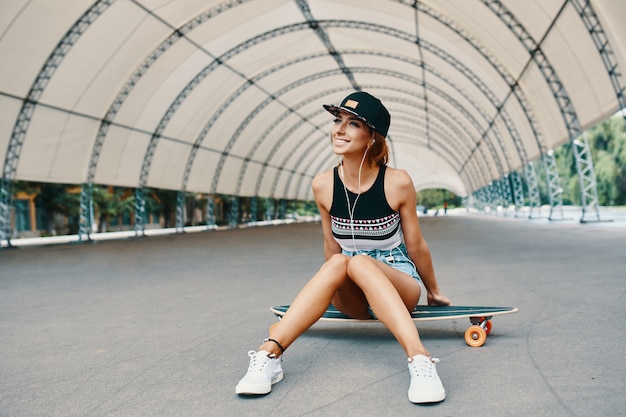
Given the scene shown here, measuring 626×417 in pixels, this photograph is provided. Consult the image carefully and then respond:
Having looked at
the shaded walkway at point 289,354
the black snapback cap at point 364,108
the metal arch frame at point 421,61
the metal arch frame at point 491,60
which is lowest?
the shaded walkway at point 289,354

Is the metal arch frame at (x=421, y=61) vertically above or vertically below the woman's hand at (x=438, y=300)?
above

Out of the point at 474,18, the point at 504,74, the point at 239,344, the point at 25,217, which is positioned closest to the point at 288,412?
the point at 239,344

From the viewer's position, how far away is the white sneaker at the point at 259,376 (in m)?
3.21

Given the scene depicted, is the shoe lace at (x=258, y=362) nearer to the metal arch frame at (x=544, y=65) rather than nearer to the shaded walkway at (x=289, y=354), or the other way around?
the shaded walkway at (x=289, y=354)

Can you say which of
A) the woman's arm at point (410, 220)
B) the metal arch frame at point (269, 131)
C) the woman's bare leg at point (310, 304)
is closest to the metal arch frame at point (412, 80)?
the metal arch frame at point (269, 131)

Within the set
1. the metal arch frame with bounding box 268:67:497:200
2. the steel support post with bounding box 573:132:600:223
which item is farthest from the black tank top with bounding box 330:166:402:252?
the metal arch frame with bounding box 268:67:497:200

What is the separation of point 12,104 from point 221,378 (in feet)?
66.4

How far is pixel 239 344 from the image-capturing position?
4590mm

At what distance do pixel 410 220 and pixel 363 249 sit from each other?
0.44 m

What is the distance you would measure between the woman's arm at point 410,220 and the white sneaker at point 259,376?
129 cm

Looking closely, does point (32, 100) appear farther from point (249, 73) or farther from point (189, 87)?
point (249, 73)

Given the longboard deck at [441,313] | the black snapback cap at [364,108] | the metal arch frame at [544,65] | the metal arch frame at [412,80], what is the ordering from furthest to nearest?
the metal arch frame at [412,80] → the metal arch frame at [544,65] → the longboard deck at [441,313] → the black snapback cap at [364,108]

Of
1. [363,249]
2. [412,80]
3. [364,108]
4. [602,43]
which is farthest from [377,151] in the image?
[412,80]

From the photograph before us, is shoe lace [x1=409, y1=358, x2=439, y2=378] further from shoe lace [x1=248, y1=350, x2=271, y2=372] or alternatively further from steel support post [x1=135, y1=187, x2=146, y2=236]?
steel support post [x1=135, y1=187, x2=146, y2=236]
